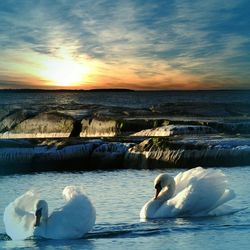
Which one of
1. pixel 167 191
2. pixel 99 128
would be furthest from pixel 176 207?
pixel 99 128

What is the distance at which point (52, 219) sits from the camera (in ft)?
47.4

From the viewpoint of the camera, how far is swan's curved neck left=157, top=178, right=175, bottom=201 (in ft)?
57.9

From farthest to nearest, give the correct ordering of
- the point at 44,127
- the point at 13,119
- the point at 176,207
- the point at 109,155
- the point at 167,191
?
the point at 13,119 → the point at 44,127 → the point at 109,155 → the point at 167,191 → the point at 176,207

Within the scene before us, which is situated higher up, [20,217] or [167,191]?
[167,191]

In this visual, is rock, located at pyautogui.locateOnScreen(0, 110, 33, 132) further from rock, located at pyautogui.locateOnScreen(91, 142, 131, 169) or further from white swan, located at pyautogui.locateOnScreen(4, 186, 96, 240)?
white swan, located at pyautogui.locateOnScreen(4, 186, 96, 240)

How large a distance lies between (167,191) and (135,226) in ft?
10.1

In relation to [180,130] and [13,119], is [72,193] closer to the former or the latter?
[180,130]

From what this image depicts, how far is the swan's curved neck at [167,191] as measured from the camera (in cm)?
1764

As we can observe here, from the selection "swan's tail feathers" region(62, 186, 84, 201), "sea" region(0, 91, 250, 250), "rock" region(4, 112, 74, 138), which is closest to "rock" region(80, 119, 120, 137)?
"rock" region(4, 112, 74, 138)

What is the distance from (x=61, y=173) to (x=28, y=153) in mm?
3405

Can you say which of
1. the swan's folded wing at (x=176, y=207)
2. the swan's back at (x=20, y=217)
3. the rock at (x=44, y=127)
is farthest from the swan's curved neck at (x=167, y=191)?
the rock at (x=44, y=127)

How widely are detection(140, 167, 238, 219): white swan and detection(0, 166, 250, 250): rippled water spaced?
1.47 feet

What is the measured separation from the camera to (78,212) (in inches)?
563

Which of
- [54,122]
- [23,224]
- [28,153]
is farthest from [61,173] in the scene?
[54,122]
